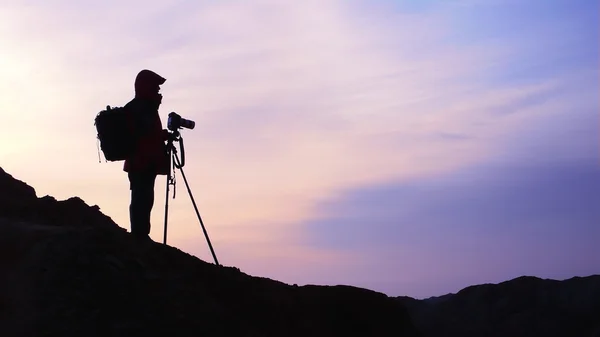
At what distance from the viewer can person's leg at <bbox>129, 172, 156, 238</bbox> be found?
12578mm

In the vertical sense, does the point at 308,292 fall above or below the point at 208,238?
below

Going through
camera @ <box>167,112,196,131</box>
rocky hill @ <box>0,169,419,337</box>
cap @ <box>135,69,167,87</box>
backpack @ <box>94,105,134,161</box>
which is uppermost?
cap @ <box>135,69,167,87</box>

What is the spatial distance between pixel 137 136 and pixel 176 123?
787 millimetres

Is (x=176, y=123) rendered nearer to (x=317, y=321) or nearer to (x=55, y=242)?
(x=55, y=242)

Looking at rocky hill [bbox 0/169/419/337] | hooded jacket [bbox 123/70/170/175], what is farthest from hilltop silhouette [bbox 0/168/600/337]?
hooded jacket [bbox 123/70/170/175]

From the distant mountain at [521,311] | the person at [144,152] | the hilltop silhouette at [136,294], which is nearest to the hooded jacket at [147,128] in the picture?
the person at [144,152]

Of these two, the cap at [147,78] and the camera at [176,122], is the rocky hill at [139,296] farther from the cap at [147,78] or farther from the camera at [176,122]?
the cap at [147,78]

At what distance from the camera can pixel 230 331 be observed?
11.1 metres

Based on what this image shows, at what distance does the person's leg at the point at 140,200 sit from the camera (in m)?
12.6

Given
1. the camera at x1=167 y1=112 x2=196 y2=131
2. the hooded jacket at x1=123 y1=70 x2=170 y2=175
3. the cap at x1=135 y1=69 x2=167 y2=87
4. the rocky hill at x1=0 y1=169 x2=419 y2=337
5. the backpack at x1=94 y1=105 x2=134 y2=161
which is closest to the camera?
the rocky hill at x1=0 y1=169 x2=419 y2=337

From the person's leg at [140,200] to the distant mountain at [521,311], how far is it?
1404 cm

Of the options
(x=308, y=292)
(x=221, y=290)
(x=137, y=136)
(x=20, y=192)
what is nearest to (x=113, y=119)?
(x=137, y=136)

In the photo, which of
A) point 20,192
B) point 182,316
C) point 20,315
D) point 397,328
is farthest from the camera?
point 20,192

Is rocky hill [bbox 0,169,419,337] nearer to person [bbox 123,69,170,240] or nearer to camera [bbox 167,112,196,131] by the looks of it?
person [bbox 123,69,170,240]
